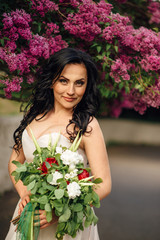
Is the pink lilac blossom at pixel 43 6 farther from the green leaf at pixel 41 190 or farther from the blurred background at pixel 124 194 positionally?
the blurred background at pixel 124 194

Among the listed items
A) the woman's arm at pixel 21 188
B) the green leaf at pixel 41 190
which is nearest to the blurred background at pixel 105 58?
the woman's arm at pixel 21 188

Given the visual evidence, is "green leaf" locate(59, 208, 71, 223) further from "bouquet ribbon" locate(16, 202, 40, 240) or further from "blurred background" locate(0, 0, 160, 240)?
"blurred background" locate(0, 0, 160, 240)

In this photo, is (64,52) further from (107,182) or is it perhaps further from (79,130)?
(107,182)

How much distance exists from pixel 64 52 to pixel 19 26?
97 centimetres

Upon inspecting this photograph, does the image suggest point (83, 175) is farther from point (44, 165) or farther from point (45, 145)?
point (45, 145)

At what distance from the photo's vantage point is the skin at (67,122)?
2.37 metres

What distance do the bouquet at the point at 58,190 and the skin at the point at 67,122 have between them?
0.10 meters

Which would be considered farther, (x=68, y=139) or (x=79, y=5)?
(x=79, y=5)

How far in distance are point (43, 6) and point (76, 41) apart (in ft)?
2.27

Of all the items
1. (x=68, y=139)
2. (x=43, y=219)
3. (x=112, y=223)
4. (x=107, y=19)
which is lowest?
(x=112, y=223)

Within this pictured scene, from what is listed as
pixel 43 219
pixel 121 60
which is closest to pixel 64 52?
pixel 43 219

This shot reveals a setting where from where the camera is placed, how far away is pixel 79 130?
2.43 metres

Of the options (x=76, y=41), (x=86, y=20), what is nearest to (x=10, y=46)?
(x=86, y=20)

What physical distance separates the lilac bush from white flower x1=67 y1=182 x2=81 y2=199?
1623 mm
